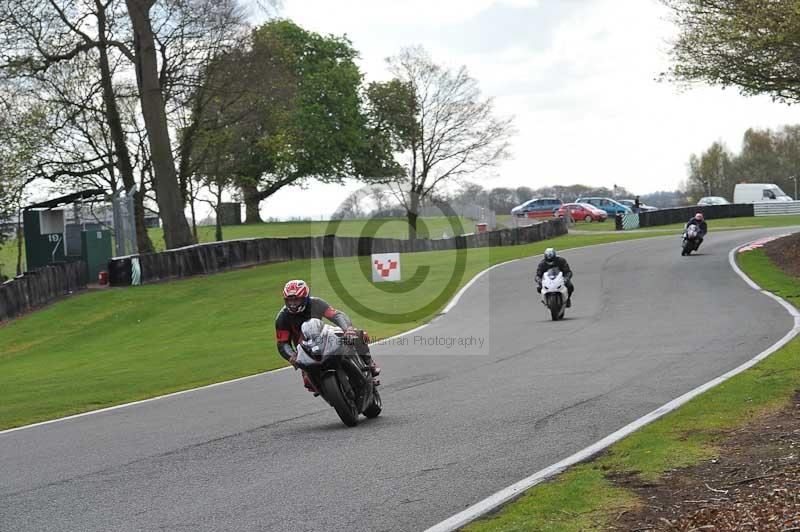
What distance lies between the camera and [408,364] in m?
16.6

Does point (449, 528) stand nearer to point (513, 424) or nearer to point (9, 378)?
point (513, 424)

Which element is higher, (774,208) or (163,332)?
(774,208)

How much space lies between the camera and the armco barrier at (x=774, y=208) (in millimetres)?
67625

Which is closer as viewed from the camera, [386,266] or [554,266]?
[554,266]

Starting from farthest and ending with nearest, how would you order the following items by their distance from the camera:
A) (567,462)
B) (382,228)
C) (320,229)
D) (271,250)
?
(320,229), (382,228), (271,250), (567,462)

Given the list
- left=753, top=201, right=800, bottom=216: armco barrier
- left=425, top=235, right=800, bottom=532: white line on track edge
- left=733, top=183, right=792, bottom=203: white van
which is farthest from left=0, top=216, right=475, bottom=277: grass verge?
left=425, top=235, right=800, bottom=532: white line on track edge

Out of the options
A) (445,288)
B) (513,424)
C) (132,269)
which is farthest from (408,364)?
(132,269)

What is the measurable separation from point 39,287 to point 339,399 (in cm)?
2252

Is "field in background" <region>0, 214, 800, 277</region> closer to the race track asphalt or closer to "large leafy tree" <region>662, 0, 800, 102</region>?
"large leafy tree" <region>662, 0, 800, 102</region>

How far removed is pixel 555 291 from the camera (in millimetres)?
21625

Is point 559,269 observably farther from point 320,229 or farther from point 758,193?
point 758,193

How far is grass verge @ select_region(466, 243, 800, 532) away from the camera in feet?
20.4

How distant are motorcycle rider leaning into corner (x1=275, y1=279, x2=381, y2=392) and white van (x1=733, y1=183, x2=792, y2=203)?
220 feet

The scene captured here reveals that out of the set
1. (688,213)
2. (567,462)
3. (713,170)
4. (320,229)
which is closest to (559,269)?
(567,462)
